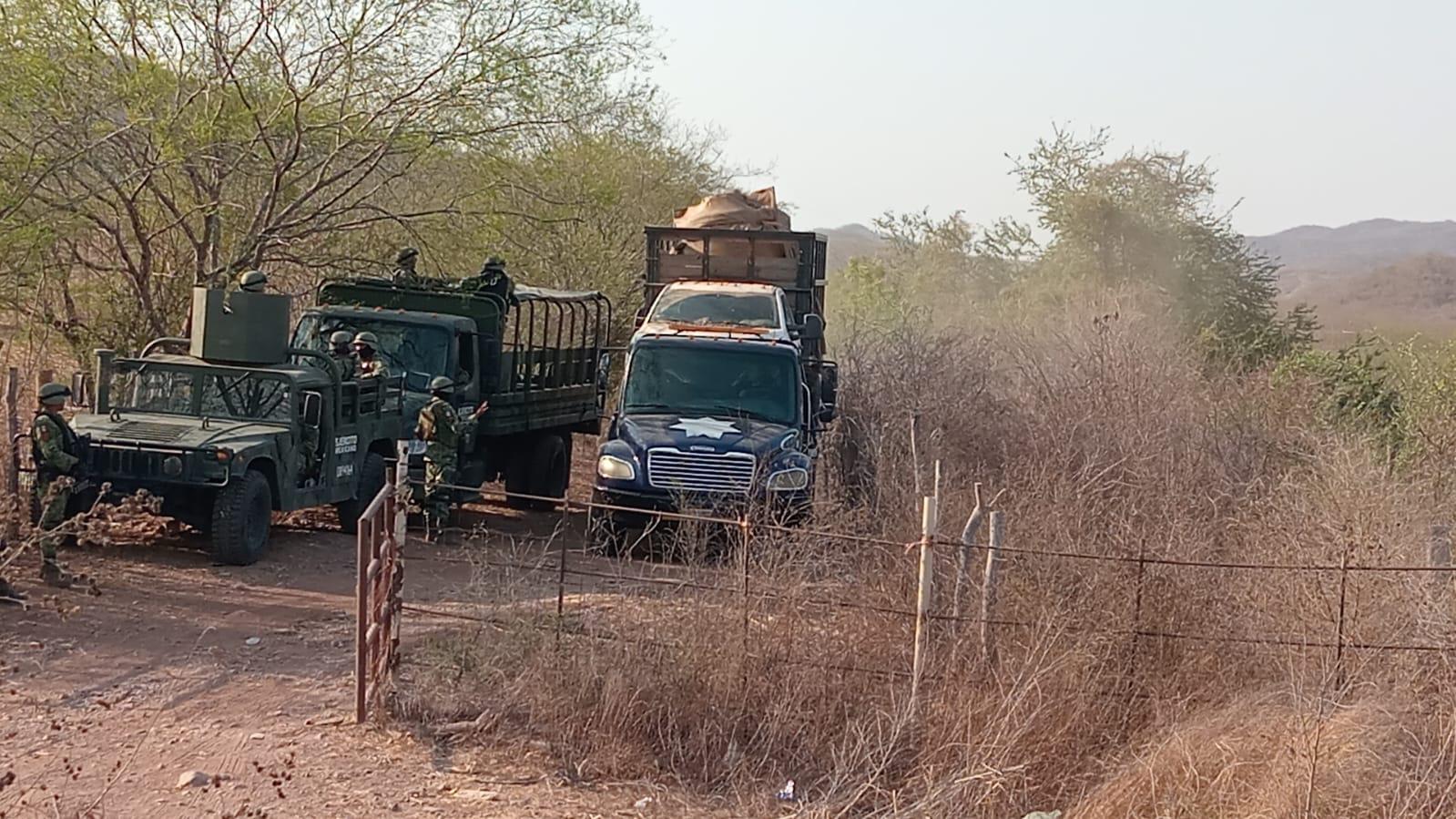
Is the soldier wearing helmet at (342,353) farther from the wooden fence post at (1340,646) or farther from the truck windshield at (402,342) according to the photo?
the wooden fence post at (1340,646)

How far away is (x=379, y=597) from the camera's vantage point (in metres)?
7.66

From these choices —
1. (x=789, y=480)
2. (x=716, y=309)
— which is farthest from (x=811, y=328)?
(x=789, y=480)

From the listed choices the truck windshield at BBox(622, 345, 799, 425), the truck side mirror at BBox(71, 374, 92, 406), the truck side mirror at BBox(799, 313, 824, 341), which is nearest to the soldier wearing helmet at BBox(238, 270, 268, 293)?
the truck side mirror at BBox(71, 374, 92, 406)

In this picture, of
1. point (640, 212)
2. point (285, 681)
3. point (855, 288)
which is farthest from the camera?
point (855, 288)

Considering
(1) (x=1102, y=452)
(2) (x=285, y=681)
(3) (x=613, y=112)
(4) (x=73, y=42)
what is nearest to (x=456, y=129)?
Answer: (3) (x=613, y=112)

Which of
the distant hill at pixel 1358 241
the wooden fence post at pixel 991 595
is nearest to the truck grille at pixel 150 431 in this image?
the wooden fence post at pixel 991 595

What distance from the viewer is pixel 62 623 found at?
9.28 metres

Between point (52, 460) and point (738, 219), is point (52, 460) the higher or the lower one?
the lower one

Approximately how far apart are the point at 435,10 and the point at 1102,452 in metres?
7.99

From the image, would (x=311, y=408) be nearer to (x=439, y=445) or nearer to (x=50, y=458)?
(x=439, y=445)

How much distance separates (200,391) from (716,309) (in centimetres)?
497

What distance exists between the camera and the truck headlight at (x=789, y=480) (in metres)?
12.1

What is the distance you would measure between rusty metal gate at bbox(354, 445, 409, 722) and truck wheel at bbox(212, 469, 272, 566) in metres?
3.48

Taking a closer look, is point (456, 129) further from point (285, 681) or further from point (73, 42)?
point (285, 681)
